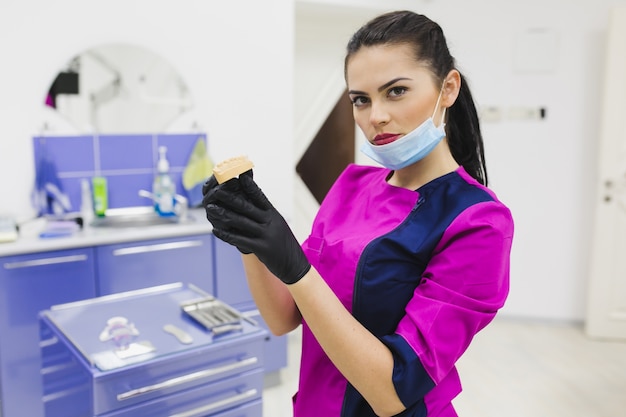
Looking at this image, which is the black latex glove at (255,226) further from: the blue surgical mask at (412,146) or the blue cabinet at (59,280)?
the blue cabinet at (59,280)

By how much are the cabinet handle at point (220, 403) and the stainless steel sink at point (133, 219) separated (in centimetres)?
130

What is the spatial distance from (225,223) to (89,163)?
216 cm

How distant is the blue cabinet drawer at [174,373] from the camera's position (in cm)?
127

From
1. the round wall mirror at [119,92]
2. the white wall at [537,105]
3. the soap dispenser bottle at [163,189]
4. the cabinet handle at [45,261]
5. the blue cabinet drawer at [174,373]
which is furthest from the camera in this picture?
the white wall at [537,105]

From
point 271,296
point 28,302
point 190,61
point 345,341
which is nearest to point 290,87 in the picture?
point 190,61

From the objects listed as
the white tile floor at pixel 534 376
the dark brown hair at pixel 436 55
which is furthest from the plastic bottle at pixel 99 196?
the dark brown hair at pixel 436 55

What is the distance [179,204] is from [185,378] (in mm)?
1496

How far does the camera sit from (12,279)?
213 centimetres

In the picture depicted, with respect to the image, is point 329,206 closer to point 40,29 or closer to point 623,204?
point 40,29

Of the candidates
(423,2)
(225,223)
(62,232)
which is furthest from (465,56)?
(225,223)

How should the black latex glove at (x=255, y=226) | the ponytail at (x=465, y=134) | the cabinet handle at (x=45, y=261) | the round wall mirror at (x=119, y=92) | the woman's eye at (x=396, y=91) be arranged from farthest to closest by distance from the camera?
the round wall mirror at (x=119, y=92) → the cabinet handle at (x=45, y=261) → the ponytail at (x=465, y=134) → the woman's eye at (x=396, y=91) → the black latex glove at (x=255, y=226)

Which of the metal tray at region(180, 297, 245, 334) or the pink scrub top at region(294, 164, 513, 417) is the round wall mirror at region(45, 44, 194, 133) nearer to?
the metal tray at region(180, 297, 245, 334)

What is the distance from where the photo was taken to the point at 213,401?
4.82 ft

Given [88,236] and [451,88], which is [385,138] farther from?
[88,236]
